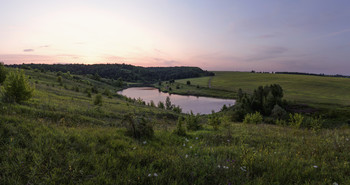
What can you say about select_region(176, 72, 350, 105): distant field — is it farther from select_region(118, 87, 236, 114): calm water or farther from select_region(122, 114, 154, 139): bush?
select_region(122, 114, 154, 139): bush

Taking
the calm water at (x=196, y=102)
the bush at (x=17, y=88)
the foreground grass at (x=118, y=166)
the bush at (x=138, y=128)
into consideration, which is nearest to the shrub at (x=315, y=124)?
the foreground grass at (x=118, y=166)

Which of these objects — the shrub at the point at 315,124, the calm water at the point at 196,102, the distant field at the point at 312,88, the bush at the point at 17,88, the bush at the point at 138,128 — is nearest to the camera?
the bush at the point at 138,128

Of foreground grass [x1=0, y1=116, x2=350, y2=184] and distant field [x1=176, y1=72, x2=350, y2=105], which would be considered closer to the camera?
foreground grass [x1=0, y1=116, x2=350, y2=184]

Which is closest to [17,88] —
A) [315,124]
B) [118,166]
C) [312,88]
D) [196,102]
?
[118,166]

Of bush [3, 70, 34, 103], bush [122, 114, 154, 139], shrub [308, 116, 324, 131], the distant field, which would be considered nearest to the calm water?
the distant field

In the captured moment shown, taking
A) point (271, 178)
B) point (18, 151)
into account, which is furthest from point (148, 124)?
point (271, 178)

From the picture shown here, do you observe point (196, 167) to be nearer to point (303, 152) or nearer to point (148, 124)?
point (148, 124)

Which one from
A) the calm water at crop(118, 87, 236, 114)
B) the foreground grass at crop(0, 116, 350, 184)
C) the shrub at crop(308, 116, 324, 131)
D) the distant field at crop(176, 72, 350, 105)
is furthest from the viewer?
the calm water at crop(118, 87, 236, 114)

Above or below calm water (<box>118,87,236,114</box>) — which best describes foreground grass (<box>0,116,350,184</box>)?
above

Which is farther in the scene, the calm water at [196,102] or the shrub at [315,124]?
the calm water at [196,102]

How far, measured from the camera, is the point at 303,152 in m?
5.03

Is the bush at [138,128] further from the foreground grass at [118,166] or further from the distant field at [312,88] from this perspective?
the distant field at [312,88]

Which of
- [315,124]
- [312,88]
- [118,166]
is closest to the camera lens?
[118,166]

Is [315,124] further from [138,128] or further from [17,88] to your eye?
[17,88]
